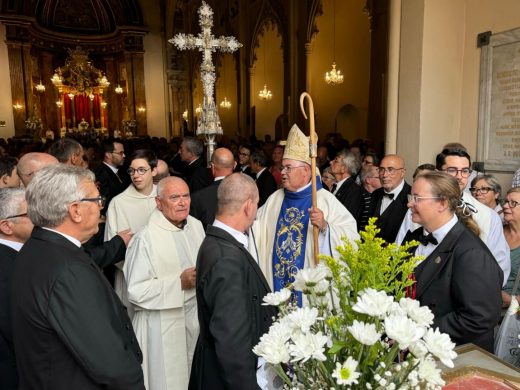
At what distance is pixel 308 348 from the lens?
3.54ft

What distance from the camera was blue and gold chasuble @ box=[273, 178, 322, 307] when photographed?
3.49 metres

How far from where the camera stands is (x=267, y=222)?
12.4ft

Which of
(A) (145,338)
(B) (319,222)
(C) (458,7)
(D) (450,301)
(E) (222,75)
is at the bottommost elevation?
(A) (145,338)

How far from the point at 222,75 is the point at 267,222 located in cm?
1507

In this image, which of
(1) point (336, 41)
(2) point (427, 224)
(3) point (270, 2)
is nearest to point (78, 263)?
(2) point (427, 224)

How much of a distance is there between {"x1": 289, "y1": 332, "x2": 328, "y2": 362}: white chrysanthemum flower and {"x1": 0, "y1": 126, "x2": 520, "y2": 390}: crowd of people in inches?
17.2

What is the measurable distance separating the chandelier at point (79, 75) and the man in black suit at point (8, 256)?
22382 mm

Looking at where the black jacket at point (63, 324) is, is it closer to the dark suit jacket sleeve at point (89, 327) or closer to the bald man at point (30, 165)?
the dark suit jacket sleeve at point (89, 327)

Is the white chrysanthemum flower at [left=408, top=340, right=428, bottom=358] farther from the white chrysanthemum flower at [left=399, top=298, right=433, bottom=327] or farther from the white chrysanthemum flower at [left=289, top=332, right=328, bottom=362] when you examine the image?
the white chrysanthemum flower at [left=289, top=332, right=328, bottom=362]

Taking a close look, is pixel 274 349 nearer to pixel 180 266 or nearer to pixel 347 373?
pixel 347 373

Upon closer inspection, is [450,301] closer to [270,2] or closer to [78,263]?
[78,263]

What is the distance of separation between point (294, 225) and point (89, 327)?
7.07ft

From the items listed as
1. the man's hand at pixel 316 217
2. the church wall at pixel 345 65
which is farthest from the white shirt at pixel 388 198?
the church wall at pixel 345 65

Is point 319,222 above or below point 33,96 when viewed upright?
below
